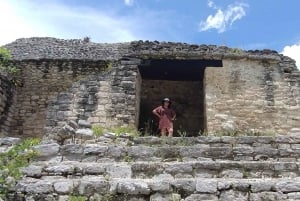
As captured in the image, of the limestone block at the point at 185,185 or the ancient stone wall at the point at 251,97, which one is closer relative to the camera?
the limestone block at the point at 185,185

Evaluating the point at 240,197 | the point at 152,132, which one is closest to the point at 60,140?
the point at 240,197

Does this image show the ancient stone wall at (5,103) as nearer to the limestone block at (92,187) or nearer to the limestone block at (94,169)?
the limestone block at (94,169)

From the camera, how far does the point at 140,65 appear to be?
41.7 ft

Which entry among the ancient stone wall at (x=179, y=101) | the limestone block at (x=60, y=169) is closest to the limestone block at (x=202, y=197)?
the limestone block at (x=60, y=169)

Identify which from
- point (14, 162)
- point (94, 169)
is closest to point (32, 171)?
point (14, 162)

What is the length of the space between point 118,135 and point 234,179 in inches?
87.8

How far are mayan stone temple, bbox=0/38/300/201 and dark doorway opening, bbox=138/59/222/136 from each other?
3 centimetres

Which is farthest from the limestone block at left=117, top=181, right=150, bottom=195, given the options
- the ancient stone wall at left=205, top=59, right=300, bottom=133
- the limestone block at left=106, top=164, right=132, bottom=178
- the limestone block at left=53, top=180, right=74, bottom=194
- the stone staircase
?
the ancient stone wall at left=205, top=59, right=300, bottom=133

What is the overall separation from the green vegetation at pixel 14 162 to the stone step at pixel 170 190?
8.9 inches

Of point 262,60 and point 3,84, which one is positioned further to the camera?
point 3,84

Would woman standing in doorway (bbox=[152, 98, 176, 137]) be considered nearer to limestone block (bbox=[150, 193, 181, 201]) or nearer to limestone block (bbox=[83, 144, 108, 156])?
limestone block (bbox=[83, 144, 108, 156])

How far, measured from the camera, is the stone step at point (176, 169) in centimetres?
647

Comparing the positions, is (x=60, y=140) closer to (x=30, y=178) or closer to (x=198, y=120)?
(x=30, y=178)

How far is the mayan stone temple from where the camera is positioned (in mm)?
6125
